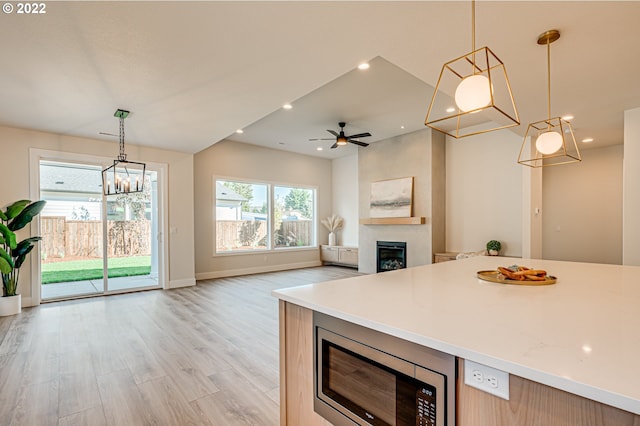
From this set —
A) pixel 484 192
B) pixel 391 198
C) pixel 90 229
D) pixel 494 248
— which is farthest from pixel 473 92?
pixel 90 229

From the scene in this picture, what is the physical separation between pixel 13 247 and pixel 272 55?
443 centimetres

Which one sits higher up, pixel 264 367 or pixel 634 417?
pixel 634 417

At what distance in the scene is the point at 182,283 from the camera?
6074 millimetres

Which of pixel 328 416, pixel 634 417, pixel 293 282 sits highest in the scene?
pixel 634 417

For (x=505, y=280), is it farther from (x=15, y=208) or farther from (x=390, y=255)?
(x=15, y=208)

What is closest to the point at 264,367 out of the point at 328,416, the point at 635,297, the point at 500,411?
the point at 328,416

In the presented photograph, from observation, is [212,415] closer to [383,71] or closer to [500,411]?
[500,411]

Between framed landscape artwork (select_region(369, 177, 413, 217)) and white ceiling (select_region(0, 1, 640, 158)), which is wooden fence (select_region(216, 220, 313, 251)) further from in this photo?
white ceiling (select_region(0, 1, 640, 158))

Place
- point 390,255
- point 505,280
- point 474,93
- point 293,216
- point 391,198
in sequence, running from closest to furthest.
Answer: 1. point 474,93
2. point 505,280
3. point 391,198
4. point 390,255
5. point 293,216

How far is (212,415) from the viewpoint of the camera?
2.06 m

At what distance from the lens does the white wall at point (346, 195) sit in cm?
855

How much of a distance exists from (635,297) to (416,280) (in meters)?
0.95

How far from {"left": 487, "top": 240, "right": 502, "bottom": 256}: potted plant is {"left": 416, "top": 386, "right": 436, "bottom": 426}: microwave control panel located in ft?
17.3

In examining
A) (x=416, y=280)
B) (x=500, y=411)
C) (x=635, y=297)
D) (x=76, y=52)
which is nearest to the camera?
(x=500, y=411)
